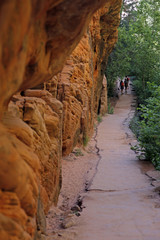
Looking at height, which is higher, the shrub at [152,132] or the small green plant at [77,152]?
the shrub at [152,132]

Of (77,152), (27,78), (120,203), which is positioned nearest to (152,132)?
(77,152)

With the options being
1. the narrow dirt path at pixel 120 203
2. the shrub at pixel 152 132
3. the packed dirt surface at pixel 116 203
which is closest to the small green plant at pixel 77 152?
the packed dirt surface at pixel 116 203

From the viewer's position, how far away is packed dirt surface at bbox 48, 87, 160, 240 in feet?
13.0

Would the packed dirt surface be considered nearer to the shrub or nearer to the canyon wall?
the shrub

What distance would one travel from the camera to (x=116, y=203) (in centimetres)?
525

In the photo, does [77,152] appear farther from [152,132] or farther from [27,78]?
[27,78]

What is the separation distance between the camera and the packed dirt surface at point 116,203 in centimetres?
396

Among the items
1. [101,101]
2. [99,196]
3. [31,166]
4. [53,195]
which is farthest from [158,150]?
[101,101]

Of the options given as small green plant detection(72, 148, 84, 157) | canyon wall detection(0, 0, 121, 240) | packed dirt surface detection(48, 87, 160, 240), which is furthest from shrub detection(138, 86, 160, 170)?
canyon wall detection(0, 0, 121, 240)

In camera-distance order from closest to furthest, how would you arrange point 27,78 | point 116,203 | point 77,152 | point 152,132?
point 27,78 → point 116,203 → point 152,132 → point 77,152

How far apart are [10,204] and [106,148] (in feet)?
27.2

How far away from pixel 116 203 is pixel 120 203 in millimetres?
72

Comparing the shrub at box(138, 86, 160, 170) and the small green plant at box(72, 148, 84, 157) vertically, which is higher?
the shrub at box(138, 86, 160, 170)

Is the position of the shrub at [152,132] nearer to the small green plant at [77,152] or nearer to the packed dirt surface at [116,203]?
the packed dirt surface at [116,203]
